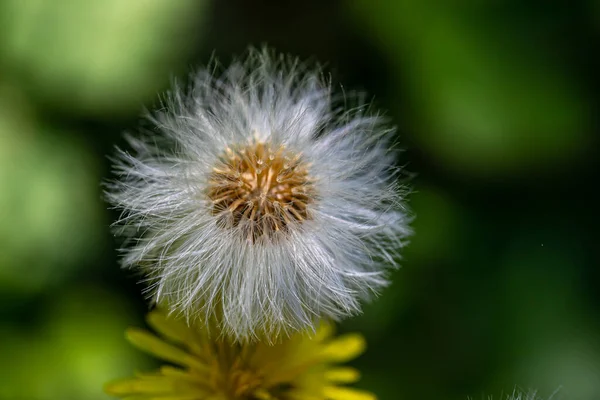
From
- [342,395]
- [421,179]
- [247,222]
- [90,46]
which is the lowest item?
[342,395]

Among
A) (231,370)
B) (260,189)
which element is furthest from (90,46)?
(231,370)

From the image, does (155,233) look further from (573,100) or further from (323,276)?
(573,100)

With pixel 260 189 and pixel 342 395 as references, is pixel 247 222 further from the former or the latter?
pixel 342 395

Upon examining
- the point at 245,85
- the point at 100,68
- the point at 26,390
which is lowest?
the point at 26,390

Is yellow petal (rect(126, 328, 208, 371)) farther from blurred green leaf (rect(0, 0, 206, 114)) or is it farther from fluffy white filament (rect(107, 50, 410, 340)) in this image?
blurred green leaf (rect(0, 0, 206, 114))

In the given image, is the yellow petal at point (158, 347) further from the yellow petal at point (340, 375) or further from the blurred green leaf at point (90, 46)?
the blurred green leaf at point (90, 46)

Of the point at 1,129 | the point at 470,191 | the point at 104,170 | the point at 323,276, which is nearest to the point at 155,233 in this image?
the point at 323,276
